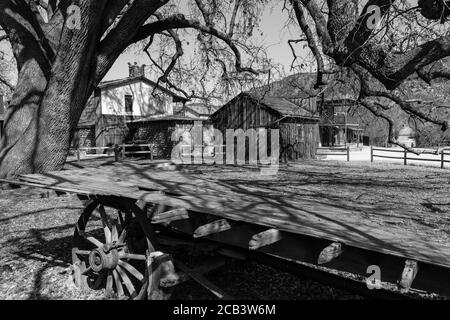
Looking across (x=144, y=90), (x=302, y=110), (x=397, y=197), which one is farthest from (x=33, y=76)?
(x=144, y=90)

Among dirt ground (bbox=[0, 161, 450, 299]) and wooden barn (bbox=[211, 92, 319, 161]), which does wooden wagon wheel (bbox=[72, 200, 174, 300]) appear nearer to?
dirt ground (bbox=[0, 161, 450, 299])

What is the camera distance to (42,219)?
8273 mm

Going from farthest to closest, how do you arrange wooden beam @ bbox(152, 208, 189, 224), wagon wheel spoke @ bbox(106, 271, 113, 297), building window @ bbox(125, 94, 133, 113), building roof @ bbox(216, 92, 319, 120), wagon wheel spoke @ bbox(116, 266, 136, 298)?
building window @ bbox(125, 94, 133, 113) < building roof @ bbox(216, 92, 319, 120) < wagon wheel spoke @ bbox(106, 271, 113, 297) < wagon wheel spoke @ bbox(116, 266, 136, 298) < wooden beam @ bbox(152, 208, 189, 224)

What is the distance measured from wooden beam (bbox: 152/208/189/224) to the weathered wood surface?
73 mm

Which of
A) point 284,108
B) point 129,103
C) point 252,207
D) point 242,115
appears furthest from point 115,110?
point 252,207

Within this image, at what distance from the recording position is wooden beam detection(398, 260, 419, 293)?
2.23 m

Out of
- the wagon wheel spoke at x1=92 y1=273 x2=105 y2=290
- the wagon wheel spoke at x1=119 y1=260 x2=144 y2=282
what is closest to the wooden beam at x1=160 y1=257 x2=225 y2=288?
the wagon wheel spoke at x1=119 y1=260 x2=144 y2=282

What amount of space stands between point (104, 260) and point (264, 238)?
222cm

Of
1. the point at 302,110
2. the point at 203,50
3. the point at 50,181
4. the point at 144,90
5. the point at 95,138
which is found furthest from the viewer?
the point at 144,90

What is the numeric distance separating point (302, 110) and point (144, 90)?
53.6 feet

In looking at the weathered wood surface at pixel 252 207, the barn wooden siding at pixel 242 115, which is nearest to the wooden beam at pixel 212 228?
the weathered wood surface at pixel 252 207

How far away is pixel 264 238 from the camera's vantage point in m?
2.86

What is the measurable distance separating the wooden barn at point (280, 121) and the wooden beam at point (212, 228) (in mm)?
23055
